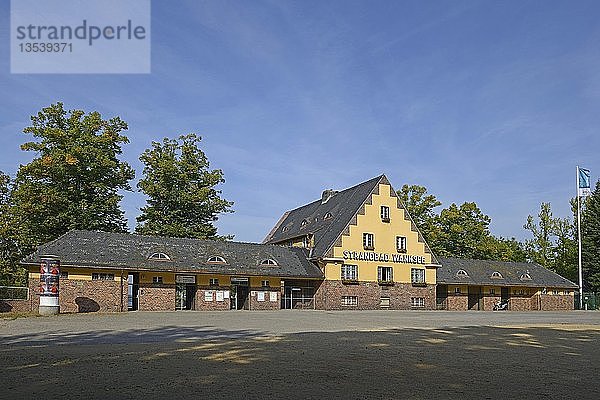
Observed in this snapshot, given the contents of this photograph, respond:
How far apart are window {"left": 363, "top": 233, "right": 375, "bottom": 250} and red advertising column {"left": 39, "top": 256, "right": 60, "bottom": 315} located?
26.0 meters

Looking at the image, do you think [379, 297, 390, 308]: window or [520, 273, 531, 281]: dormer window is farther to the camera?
[520, 273, 531, 281]: dormer window

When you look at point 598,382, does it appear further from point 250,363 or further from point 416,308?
point 416,308

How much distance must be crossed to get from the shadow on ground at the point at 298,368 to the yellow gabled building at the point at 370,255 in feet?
112

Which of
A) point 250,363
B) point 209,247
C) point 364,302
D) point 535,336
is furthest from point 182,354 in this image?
point 364,302

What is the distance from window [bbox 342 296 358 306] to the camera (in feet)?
169

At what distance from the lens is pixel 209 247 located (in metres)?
48.8

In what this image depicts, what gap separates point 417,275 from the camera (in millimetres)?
55781

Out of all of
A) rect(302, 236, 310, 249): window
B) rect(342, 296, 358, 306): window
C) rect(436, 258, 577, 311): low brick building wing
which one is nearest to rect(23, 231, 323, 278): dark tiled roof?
rect(302, 236, 310, 249): window

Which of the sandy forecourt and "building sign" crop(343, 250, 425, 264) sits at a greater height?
"building sign" crop(343, 250, 425, 264)

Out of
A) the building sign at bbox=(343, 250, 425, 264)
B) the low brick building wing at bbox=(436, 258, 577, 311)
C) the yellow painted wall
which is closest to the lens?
the yellow painted wall

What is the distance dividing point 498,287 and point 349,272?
57.3 ft

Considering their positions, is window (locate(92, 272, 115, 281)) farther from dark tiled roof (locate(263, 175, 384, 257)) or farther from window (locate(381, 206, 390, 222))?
window (locate(381, 206, 390, 222))

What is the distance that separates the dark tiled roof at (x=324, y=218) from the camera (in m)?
53.5

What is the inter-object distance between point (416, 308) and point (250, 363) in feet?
147
